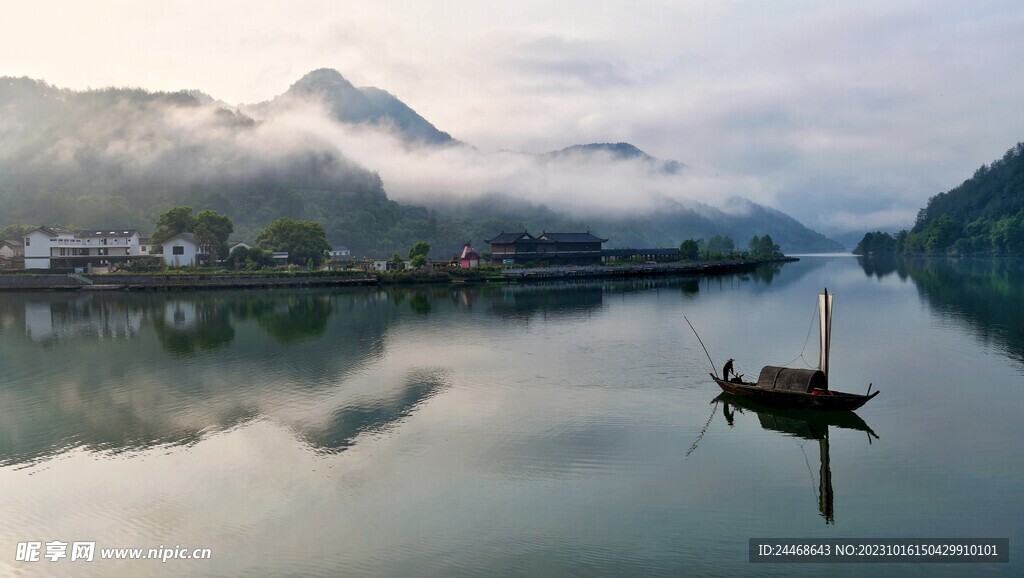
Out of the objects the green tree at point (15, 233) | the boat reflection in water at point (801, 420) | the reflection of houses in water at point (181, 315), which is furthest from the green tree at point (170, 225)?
the boat reflection in water at point (801, 420)

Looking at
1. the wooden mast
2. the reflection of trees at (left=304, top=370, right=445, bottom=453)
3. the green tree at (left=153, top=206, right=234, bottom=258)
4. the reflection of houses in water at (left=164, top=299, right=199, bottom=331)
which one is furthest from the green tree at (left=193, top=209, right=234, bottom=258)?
the wooden mast

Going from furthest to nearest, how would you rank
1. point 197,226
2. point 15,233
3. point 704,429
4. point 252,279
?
1. point 15,233
2. point 197,226
3. point 252,279
4. point 704,429

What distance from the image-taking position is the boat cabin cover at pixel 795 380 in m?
23.2

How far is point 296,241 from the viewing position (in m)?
110

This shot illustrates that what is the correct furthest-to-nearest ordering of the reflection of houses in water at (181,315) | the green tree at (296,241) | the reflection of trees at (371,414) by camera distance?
1. the green tree at (296,241)
2. the reflection of houses in water at (181,315)
3. the reflection of trees at (371,414)

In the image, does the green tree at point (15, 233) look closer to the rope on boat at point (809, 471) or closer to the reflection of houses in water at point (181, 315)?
the reflection of houses in water at point (181, 315)

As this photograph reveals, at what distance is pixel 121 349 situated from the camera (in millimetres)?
40938

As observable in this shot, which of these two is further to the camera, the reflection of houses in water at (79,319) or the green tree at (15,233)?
the green tree at (15,233)

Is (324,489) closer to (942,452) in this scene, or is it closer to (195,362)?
(942,452)

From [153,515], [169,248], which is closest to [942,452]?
[153,515]

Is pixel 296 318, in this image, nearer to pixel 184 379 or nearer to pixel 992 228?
pixel 184 379

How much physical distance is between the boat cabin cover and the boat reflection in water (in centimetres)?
100

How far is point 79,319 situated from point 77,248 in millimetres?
55308

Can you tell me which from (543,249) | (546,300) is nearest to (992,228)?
(543,249)
